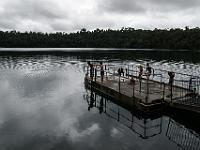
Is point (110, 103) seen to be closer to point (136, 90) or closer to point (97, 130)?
point (136, 90)

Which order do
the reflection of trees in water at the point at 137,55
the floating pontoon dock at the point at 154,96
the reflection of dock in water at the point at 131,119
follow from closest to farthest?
the reflection of dock in water at the point at 131,119
the floating pontoon dock at the point at 154,96
the reflection of trees in water at the point at 137,55

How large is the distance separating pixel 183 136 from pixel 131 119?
6.11 metres

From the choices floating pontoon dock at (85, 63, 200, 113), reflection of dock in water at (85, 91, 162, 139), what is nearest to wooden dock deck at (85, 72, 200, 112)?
floating pontoon dock at (85, 63, 200, 113)

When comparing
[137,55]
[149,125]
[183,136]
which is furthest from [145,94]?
[137,55]

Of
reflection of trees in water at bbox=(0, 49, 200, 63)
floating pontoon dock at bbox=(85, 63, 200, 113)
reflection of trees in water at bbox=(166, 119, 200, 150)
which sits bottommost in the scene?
reflection of trees in water at bbox=(166, 119, 200, 150)

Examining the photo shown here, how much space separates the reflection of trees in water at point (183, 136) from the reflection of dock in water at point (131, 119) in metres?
1.11

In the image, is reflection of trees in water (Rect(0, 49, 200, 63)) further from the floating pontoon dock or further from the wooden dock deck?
the floating pontoon dock

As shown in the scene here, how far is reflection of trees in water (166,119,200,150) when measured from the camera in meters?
20.7

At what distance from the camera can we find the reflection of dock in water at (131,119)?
2388cm

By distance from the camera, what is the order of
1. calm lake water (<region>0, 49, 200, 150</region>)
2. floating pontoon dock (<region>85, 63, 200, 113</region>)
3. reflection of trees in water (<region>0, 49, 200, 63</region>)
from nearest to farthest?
calm lake water (<region>0, 49, 200, 150</region>), floating pontoon dock (<region>85, 63, 200, 113</region>), reflection of trees in water (<region>0, 49, 200, 63</region>)

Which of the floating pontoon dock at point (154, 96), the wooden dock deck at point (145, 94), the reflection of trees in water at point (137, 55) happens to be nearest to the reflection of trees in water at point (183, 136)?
the floating pontoon dock at point (154, 96)

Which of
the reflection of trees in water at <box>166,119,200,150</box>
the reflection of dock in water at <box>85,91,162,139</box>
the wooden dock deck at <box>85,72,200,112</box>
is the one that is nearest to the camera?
the reflection of trees in water at <box>166,119,200,150</box>

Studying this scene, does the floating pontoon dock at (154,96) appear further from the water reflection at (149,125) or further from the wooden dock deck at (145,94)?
the water reflection at (149,125)

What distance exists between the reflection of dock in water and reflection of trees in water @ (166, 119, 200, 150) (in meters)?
1.11
